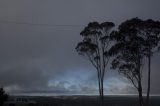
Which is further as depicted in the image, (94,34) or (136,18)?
(94,34)

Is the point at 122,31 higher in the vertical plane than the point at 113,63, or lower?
higher

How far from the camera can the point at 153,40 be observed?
4412cm

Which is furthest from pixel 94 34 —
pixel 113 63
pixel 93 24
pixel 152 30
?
pixel 152 30

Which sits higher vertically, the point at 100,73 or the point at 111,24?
A: the point at 111,24

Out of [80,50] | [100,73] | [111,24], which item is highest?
[111,24]

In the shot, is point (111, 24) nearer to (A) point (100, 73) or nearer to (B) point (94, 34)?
(B) point (94, 34)

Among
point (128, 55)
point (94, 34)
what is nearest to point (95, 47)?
point (94, 34)

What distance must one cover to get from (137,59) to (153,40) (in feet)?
10.4

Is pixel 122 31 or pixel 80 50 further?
pixel 80 50

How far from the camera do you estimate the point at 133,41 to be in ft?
147

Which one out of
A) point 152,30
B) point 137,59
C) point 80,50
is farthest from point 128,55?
point 80,50

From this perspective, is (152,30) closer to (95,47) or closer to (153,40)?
(153,40)

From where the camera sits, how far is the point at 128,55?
45969mm

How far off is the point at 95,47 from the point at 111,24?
4.03m
